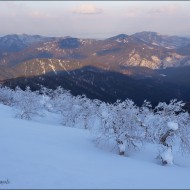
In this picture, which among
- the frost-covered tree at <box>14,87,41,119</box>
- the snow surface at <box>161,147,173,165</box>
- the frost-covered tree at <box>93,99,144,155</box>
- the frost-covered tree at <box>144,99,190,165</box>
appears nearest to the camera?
the snow surface at <box>161,147,173,165</box>

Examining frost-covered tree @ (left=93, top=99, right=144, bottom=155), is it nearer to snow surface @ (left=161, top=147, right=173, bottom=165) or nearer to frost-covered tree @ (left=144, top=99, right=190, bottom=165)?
frost-covered tree @ (left=144, top=99, right=190, bottom=165)

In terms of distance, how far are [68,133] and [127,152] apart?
24.6ft

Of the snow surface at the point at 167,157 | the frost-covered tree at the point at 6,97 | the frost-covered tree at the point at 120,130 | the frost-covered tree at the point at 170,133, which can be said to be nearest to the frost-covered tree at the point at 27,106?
the frost-covered tree at the point at 6,97

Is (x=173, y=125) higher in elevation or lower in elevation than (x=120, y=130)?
higher

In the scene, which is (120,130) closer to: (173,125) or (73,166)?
(173,125)

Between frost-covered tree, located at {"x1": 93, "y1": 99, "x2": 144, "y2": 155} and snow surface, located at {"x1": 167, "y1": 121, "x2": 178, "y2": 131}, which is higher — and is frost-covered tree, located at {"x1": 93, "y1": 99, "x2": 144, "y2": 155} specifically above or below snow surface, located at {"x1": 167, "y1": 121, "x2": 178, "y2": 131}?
below

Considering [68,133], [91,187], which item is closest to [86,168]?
[91,187]

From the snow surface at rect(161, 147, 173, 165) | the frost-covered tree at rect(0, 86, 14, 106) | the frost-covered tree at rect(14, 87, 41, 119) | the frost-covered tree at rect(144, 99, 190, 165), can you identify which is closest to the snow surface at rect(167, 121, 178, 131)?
the frost-covered tree at rect(144, 99, 190, 165)

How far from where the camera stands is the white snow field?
17.3 metres

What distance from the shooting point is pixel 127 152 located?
28.4 meters

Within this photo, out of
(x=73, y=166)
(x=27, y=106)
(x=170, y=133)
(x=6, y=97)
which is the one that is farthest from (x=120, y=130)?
(x=6, y=97)

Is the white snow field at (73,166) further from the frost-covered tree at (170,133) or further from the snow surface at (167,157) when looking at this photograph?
the frost-covered tree at (170,133)

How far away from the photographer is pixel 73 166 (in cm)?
2073

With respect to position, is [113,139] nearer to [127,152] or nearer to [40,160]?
[127,152]
